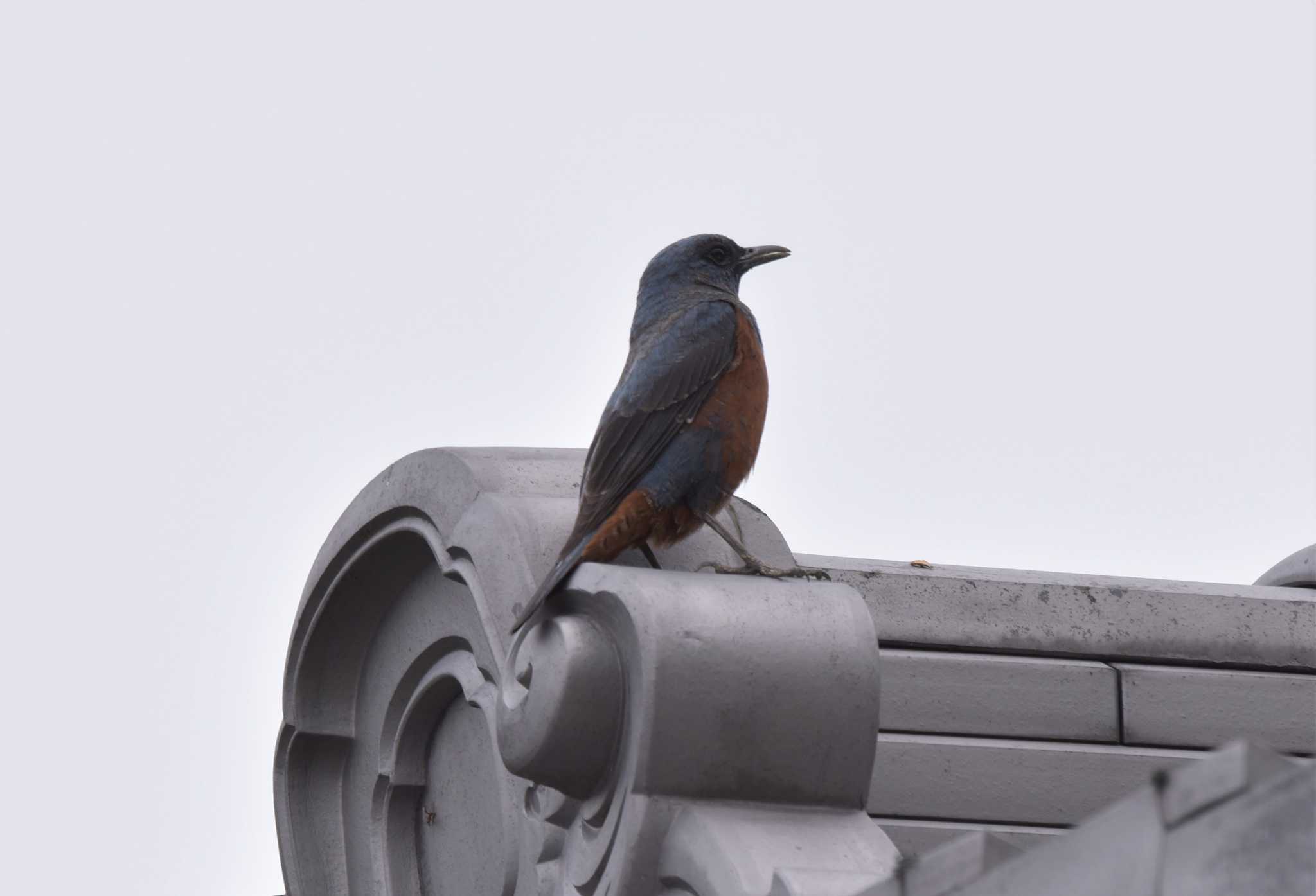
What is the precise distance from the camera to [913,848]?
17.5 feet

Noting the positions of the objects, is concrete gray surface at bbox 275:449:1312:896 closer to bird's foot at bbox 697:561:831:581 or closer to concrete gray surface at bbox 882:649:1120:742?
concrete gray surface at bbox 882:649:1120:742

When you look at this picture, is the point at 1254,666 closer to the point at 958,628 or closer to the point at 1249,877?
the point at 958,628

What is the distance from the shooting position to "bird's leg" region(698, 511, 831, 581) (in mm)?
4766

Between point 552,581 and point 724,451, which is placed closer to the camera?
point 552,581

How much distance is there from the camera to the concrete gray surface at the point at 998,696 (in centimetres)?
553

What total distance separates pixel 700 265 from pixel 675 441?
997mm

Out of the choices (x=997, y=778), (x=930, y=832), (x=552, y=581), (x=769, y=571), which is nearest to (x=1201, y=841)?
(x=552, y=581)

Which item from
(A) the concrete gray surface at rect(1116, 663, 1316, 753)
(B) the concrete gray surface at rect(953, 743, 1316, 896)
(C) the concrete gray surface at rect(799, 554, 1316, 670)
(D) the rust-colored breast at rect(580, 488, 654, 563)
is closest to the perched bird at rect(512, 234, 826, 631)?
(D) the rust-colored breast at rect(580, 488, 654, 563)

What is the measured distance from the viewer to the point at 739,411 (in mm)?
4965

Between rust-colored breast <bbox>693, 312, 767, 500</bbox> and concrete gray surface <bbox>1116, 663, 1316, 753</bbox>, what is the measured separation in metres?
1.54

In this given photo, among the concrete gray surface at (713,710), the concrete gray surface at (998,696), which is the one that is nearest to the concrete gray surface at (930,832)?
the concrete gray surface at (713,710)

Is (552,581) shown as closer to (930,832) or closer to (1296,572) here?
(930,832)

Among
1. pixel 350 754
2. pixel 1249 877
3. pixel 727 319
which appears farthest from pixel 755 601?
pixel 350 754

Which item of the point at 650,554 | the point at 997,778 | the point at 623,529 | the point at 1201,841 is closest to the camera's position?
the point at 1201,841
